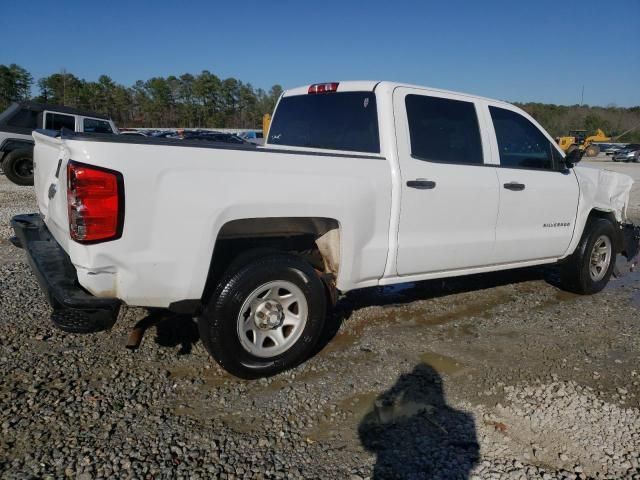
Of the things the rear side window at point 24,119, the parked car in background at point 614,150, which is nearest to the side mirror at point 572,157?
the rear side window at point 24,119

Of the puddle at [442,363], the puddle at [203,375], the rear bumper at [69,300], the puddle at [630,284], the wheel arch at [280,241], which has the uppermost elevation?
the wheel arch at [280,241]

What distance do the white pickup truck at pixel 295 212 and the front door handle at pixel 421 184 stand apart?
11 millimetres

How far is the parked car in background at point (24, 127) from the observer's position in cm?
1212

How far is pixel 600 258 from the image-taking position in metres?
5.61

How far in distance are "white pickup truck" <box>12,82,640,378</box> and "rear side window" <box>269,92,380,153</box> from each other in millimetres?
15

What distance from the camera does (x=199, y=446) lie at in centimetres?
263

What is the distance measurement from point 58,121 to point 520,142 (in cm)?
1221

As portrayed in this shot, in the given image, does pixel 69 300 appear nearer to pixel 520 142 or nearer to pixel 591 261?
pixel 520 142

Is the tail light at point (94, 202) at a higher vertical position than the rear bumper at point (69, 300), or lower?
higher

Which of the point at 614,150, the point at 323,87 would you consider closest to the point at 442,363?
the point at 323,87

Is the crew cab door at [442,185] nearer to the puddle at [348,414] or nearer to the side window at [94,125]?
the puddle at [348,414]

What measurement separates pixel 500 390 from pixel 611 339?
5.52 feet

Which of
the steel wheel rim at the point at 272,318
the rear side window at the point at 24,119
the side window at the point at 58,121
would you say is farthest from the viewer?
the side window at the point at 58,121

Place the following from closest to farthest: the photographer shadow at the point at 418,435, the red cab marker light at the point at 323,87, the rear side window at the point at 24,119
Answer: the photographer shadow at the point at 418,435
the red cab marker light at the point at 323,87
the rear side window at the point at 24,119
